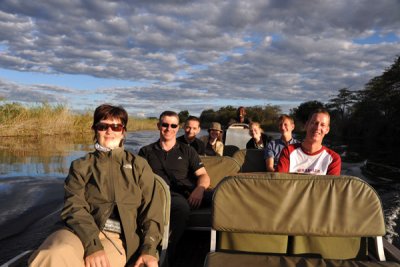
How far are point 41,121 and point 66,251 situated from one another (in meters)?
19.9

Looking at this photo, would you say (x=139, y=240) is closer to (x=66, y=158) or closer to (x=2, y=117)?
(x=66, y=158)

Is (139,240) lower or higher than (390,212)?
higher

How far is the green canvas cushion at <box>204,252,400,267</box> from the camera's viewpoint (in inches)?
96.7

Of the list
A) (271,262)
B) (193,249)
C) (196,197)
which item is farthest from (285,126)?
(271,262)

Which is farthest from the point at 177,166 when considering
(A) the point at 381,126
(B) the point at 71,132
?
(A) the point at 381,126

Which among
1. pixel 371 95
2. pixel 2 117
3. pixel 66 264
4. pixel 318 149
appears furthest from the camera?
pixel 371 95

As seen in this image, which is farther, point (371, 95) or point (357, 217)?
point (371, 95)

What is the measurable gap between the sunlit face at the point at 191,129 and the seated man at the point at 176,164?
1431mm

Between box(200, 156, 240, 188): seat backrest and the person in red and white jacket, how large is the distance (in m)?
1.68

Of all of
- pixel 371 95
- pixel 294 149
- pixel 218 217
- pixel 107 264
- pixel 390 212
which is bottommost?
pixel 390 212

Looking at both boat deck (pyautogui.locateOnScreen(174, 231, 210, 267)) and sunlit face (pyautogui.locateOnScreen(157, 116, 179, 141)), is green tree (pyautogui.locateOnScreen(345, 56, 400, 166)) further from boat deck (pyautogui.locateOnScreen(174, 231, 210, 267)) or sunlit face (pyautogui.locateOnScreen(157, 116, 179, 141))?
sunlit face (pyautogui.locateOnScreen(157, 116, 179, 141))

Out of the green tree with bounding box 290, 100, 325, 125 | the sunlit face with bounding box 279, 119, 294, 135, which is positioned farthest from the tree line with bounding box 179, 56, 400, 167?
the sunlit face with bounding box 279, 119, 294, 135

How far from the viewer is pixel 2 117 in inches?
719

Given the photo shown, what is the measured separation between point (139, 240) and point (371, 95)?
46663mm
